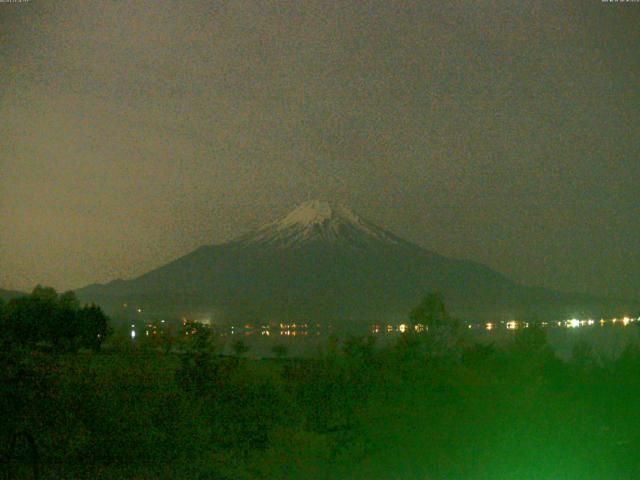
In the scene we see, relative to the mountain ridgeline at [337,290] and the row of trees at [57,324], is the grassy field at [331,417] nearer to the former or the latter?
the row of trees at [57,324]

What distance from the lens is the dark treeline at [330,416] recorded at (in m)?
12.5

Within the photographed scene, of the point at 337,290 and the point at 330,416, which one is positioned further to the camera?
the point at 337,290

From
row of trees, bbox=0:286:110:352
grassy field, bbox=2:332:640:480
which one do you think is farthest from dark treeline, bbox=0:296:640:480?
row of trees, bbox=0:286:110:352

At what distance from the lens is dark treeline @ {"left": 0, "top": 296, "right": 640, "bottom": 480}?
1250 centimetres

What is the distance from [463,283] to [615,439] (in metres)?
153

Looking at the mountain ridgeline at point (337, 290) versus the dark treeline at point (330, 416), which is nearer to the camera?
the dark treeline at point (330, 416)

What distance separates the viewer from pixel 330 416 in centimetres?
1497

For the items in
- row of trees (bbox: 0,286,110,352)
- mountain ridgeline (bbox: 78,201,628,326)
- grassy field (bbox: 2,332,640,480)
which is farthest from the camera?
mountain ridgeline (bbox: 78,201,628,326)

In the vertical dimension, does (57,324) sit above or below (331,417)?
above

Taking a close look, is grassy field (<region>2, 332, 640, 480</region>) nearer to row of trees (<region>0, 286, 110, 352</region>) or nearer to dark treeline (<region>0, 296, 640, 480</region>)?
dark treeline (<region>0, 296, 640, 480</region>)

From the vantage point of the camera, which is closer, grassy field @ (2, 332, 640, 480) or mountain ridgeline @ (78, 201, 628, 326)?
grassy field @ (2, 332, 640, 480)

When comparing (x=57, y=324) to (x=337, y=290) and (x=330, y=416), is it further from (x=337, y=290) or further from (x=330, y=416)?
(x=337, y=290)

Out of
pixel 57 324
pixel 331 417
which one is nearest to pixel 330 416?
pixel 331 417

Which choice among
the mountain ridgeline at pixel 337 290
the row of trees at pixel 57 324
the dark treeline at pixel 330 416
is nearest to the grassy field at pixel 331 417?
the dark treeline at pixel 330 416
